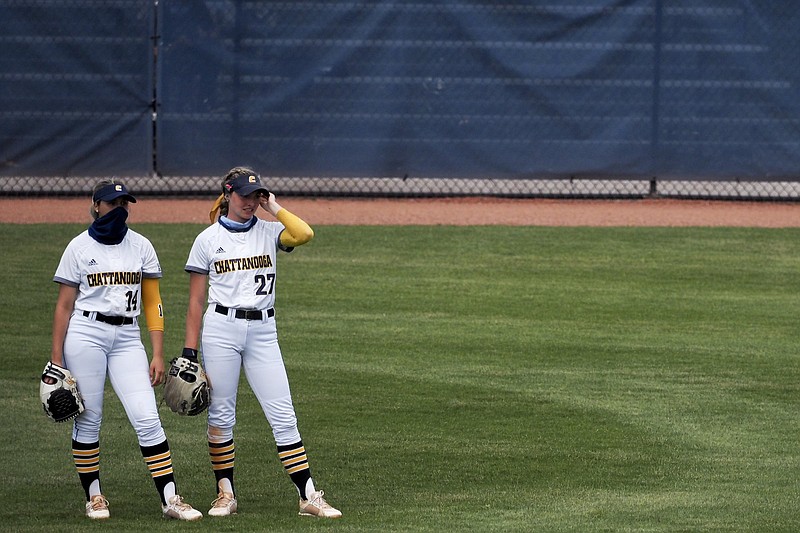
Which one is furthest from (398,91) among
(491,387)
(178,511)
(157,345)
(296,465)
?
(178,511)

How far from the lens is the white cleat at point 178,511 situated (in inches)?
213

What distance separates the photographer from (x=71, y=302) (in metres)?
5.49

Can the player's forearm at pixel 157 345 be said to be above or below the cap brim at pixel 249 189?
below

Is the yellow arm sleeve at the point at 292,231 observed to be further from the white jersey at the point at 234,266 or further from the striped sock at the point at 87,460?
the striped sock at the point at 87,460

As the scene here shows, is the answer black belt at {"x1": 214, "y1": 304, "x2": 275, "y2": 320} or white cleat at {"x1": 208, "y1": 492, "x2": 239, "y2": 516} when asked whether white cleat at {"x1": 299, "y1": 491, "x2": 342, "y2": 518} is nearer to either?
white cleat at {"x1": 208, "y1": 492, "x2": 239, "y2": 516}

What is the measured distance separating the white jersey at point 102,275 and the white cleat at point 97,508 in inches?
31.6

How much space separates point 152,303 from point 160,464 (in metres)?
0.72

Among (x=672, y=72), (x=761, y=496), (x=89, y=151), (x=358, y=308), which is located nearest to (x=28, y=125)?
(x=89, y=151)

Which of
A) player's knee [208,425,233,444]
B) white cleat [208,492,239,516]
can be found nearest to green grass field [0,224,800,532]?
white cleat [208,492,239,516]

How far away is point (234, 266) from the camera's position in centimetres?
554

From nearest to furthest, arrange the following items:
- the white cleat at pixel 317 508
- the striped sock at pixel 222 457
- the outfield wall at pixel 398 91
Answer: the white cleat at pixel 317 508 → the striped sock at pixel 222 457 → the outfield wall at pixel 398 91

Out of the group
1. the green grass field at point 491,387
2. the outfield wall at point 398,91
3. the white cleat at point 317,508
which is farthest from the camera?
the outfield wall at point 398,91

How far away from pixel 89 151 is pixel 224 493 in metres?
8.68


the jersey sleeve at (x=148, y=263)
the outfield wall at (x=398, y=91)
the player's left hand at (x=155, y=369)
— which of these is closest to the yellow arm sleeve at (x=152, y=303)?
the jersey sleeve at (x=148, y=263)
